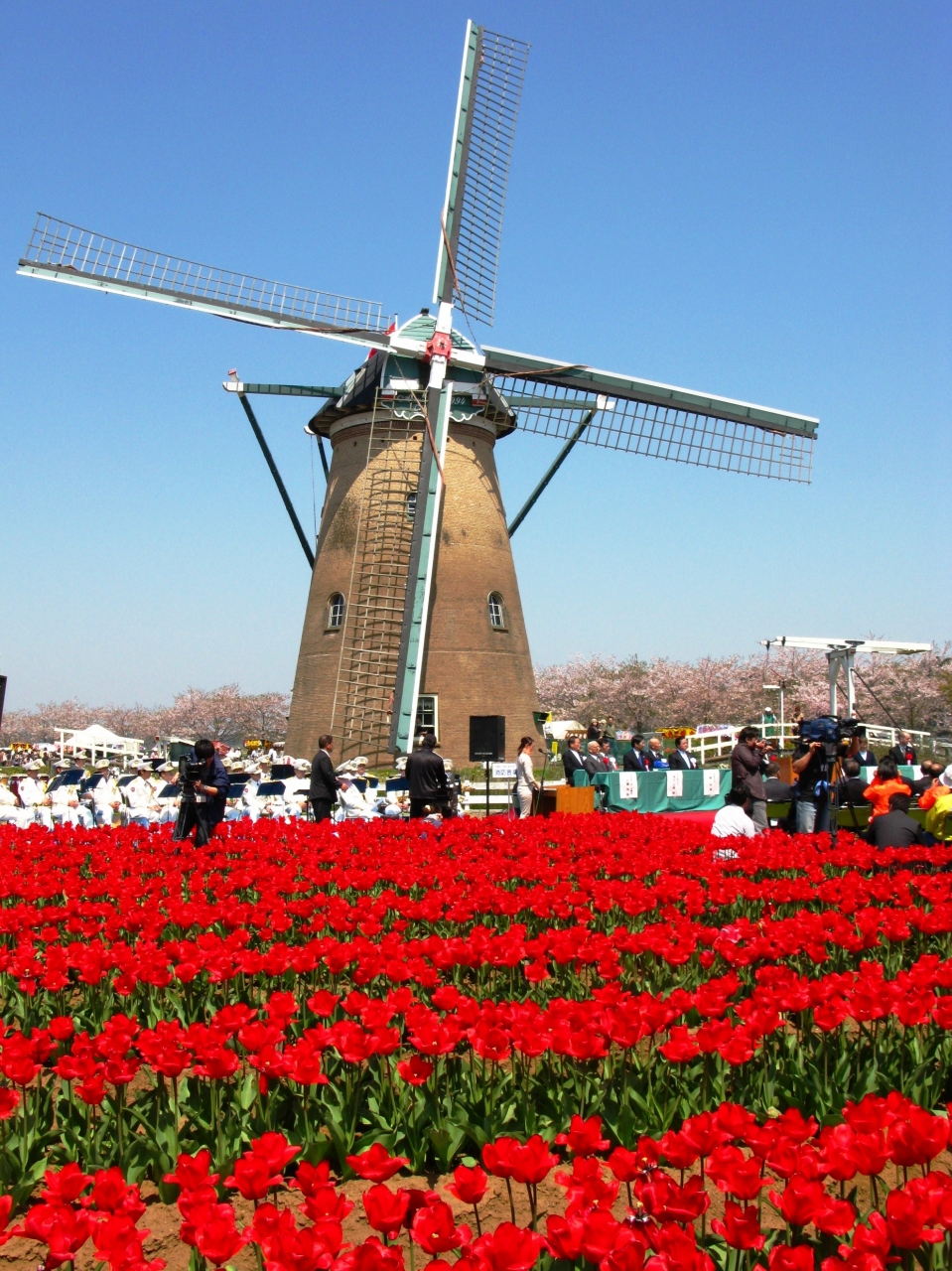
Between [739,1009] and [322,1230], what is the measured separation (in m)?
2.40

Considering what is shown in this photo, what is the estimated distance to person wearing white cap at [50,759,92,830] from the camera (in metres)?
17.4

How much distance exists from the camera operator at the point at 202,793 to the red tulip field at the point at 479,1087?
306 centimetres

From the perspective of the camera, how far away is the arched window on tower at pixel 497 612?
25406 millimetres

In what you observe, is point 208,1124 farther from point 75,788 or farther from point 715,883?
point 75,788

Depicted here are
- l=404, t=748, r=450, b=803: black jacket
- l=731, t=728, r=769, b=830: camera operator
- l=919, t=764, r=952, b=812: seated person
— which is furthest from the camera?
l=404, t=748, r=450, b=803: black jacket

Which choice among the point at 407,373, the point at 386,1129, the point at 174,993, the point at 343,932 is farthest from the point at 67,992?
the point at 407,373

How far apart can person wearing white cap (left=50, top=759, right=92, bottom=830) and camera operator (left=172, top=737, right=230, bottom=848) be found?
232 inches

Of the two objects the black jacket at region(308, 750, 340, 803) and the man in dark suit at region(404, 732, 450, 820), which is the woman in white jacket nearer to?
the man in dark suit at region(404, 732, 450, 820)

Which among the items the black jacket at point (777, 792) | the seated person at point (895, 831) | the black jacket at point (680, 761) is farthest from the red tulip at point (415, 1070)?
the black jacket at point (680, 761)

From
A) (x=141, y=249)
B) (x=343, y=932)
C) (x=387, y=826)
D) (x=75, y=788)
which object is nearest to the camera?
(x=343, y=932)

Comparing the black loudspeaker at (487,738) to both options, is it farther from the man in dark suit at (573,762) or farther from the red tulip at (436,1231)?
the red tulip at (436,1231)

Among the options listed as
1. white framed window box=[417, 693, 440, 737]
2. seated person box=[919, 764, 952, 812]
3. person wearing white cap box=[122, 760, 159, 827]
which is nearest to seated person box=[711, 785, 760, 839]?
seated person box=[919, 764, 952, 812]

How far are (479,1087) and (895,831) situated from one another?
672 centimetres

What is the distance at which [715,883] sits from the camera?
7.28 m
